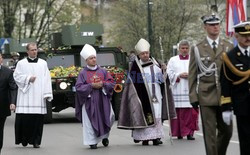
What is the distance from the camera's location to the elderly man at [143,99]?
1376 centimetres

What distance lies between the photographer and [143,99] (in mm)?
13883

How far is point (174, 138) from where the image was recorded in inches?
591

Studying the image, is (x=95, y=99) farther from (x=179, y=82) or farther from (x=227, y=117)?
(x=227, y=117)

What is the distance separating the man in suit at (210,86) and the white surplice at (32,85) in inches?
180

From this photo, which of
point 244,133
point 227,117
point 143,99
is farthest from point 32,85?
point 244,133

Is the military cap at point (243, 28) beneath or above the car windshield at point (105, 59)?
above

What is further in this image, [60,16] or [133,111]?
[60,16]

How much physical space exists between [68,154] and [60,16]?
136ft

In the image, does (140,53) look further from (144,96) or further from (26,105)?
(26,105)

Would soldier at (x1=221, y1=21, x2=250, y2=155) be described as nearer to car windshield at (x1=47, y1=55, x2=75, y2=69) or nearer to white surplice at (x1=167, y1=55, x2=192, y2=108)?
white surplice at (x1=167, y1=55, x2=192, y2=108)

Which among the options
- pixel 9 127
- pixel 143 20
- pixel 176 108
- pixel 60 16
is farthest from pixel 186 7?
pixel 176 108

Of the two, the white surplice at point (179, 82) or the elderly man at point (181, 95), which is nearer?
the elderly man at point (181, 95)

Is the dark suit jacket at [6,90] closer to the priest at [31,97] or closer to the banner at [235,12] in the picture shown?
the priest at [31,97]

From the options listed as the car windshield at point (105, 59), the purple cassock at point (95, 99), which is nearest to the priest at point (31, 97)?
the purple cassock at point (95, 99)
